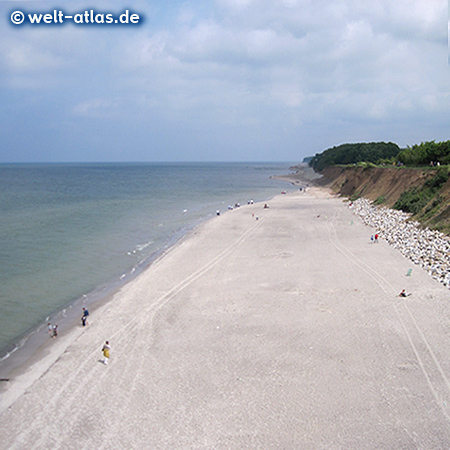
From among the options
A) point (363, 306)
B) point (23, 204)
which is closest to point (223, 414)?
point (363, 306)

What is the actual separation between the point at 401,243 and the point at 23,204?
5785 centimetres

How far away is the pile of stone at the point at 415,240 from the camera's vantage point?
21.9 meters

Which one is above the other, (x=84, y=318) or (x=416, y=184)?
(x=416, y=184)

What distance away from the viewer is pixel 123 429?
35.0 ft

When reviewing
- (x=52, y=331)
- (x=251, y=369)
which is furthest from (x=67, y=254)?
(x=251, y=369)

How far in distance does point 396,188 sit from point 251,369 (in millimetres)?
40257

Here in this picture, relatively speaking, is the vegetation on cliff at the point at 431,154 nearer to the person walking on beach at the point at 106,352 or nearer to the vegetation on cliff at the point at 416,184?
the vegetation on cliff at the point at 416,184

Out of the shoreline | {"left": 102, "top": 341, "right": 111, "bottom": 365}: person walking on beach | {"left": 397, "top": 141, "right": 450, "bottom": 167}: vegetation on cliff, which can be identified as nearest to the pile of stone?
{"left": 397, "top": 141, "right": 450, "bottom": 167}: vegetation on cliff

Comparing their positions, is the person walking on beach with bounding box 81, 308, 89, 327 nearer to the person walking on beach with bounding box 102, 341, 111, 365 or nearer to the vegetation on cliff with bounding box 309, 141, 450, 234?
the person walking on beach with bounding box 102, 341, 111, 365

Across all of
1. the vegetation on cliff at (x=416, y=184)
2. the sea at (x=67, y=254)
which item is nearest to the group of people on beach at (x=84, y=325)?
the sea at (x=67, y=254)

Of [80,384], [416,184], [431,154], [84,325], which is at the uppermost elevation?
[431,154]

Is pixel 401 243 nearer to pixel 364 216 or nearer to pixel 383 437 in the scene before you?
pixel 364 216

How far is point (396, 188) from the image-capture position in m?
46.3

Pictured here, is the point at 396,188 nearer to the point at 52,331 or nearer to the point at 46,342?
the point at 52,331
